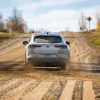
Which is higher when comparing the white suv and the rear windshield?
the rear windshield

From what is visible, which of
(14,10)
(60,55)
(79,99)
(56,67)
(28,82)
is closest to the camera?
(79,99)

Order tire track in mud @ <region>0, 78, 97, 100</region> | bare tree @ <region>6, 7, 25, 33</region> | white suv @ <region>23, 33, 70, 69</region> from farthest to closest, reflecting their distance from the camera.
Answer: bare tree @ <region>6, 7, 25, 33</region> → white suv @ <region>23, 33, 70, 69</region> → tire track in mud @ <region>0, 78, 97, 100</region>

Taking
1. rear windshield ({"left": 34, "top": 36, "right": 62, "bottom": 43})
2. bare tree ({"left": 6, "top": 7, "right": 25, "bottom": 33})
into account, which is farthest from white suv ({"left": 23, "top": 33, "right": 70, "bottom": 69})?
bare tree ({"left": 6, "top": 7, "right": 25, "bottom": 33})

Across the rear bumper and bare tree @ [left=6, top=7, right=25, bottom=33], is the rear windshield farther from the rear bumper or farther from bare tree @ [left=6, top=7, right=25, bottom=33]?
bare tree @ [left=6, top=7, right=25, bottom=33]

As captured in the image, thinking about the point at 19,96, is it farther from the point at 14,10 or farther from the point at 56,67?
the point at 14,10

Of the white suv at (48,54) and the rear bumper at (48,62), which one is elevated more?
the white suv at (48,54)

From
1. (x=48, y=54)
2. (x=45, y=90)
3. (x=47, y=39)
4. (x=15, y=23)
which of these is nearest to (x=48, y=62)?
(x=48, y=54)

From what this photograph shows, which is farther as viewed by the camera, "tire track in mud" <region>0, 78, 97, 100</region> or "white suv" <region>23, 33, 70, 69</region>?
"white suv" <region>23, 33, 70, 69</region>

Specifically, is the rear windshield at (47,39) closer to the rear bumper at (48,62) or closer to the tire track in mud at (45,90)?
the rear bumper at (48,62)

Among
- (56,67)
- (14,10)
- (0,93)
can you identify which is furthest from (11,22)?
(0,93)

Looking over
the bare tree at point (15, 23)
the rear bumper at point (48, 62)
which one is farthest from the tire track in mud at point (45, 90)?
the bare tree at point (15, 23)

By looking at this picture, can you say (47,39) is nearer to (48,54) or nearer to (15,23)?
(48,54)

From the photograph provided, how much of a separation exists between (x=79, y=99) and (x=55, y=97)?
0.64m

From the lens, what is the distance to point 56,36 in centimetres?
1988
